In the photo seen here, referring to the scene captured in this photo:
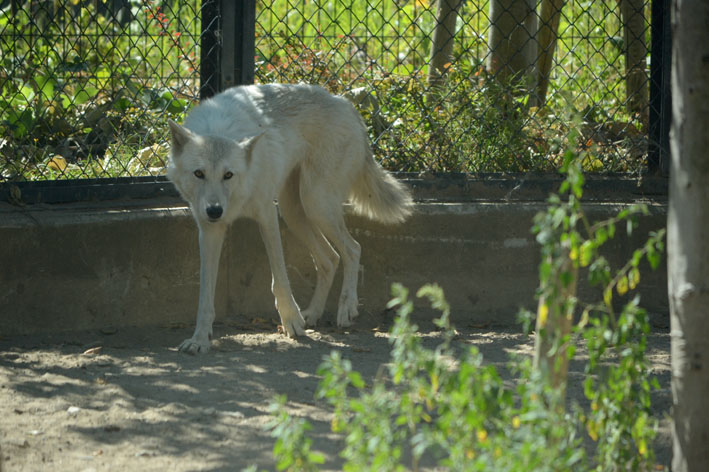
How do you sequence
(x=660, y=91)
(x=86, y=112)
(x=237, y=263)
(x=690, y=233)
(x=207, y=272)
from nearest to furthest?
(x=690, y=233) → (x=207, y=272) → (x=237, y=263) → (x=660, y=91) → (x=86, y=112)

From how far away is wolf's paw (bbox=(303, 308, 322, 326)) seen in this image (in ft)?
18.3

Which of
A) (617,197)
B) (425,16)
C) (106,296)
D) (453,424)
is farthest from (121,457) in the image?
(425,16)

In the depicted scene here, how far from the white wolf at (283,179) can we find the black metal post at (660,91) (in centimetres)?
191

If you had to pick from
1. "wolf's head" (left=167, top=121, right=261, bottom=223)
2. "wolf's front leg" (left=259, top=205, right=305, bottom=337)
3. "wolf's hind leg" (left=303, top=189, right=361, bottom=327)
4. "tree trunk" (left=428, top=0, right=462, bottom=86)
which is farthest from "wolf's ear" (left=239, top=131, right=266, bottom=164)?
"tree trunk" (left=428, top=0, right=462, bottom=86)

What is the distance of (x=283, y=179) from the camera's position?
17.7 ft

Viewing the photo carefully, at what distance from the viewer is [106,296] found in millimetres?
5195

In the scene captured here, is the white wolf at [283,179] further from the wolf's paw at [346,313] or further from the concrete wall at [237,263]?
the concrete wall at [237,263]

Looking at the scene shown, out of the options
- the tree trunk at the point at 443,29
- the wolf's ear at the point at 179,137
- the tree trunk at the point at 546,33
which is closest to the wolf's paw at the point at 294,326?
the wolf's ear at the point at 179,137

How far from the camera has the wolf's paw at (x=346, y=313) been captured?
18.2 feet

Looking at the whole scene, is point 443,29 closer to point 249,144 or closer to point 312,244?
point 312,244

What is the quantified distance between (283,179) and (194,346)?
4.18ft

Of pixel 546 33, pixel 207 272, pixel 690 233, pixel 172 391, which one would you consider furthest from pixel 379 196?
pixel 546 33

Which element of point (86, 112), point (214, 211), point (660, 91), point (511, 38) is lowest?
point (214, 211)

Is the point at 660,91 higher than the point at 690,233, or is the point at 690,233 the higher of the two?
the point at 660,91
